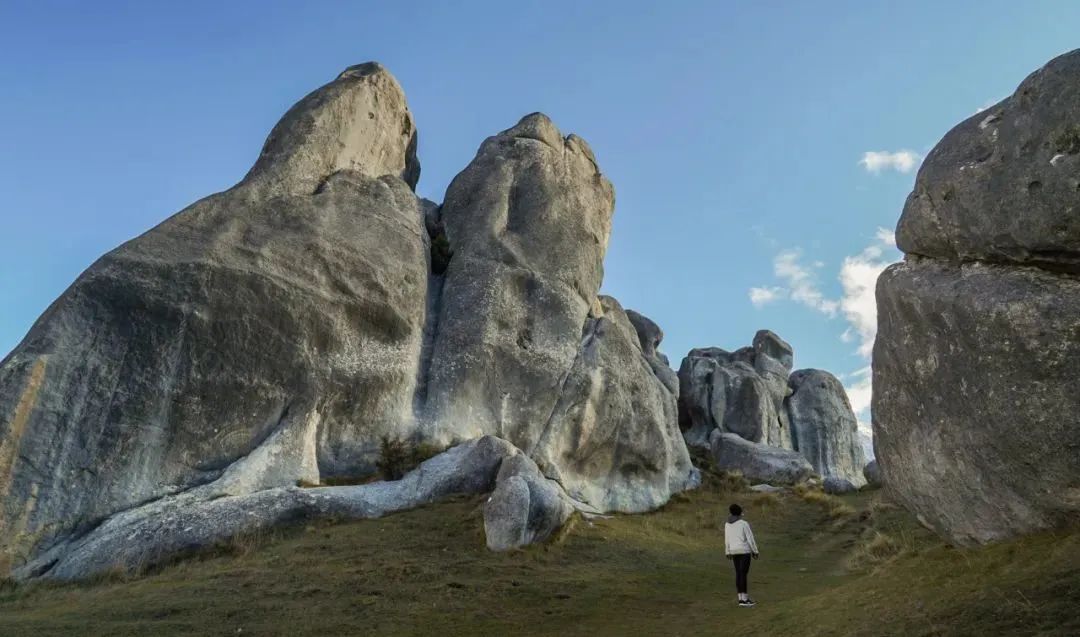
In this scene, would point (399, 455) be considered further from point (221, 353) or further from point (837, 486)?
point (837, 486)

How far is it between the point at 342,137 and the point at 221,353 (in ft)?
37.4

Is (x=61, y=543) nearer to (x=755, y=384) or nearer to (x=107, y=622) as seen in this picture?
(x=107, y=622)

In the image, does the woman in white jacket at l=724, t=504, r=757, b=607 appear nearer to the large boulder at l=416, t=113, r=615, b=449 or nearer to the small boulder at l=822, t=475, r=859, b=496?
the large boulder at l=416, t=113, r=615, b=449

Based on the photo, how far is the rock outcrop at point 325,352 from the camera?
19.6m

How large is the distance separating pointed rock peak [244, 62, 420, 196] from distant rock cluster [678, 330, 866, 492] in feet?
79.4

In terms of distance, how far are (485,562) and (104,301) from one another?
13611mm

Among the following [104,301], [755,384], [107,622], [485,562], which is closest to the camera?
[107,622]

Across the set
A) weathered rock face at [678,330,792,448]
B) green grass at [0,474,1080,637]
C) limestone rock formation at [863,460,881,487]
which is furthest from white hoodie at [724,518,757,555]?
weathered rock face at [678,330,792,448]

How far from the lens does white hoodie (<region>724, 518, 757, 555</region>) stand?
13.3 meters

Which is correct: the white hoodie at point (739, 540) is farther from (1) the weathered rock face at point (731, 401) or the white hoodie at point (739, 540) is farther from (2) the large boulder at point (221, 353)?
(1) the weathered rock face at point (731, 401)

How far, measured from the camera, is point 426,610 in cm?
1266

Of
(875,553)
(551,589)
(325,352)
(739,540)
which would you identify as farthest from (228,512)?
(875,553)

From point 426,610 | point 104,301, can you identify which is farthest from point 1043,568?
point 104,301

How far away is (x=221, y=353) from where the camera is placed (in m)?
22.2
